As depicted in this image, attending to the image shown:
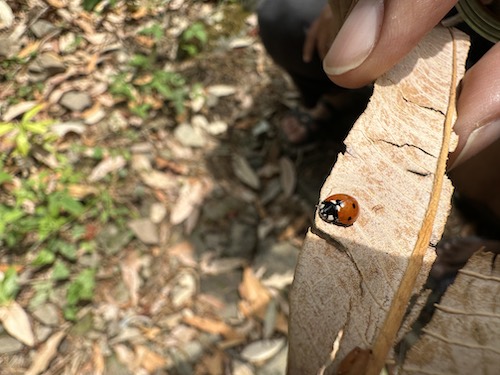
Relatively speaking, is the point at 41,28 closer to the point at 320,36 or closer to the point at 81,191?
the point at 81,191

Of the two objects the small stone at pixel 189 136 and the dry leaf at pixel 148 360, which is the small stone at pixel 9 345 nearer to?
the dry leaf at pixel 148 360

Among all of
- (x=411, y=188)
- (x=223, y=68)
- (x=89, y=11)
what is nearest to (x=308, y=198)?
(x=223, y=68)

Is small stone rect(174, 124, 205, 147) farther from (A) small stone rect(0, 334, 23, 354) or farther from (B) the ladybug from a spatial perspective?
(B) the ladybug

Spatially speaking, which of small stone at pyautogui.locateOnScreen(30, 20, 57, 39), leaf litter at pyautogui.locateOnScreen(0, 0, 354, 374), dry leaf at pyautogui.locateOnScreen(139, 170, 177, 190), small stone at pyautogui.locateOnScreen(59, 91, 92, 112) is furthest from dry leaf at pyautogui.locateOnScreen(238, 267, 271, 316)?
small stone at pyautogui.locateOnScreen(30, 20, 57, 39)

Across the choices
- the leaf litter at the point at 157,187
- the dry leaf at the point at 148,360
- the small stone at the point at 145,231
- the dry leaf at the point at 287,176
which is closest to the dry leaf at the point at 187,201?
the leaf litter at the point at 157,187

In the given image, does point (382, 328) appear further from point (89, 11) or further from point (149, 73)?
point (149, 73)

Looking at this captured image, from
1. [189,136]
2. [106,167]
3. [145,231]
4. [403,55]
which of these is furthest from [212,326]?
[403,55]
